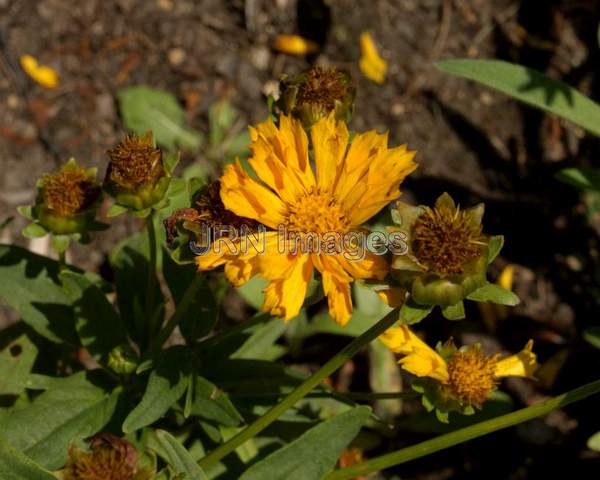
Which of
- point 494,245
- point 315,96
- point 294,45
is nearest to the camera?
point 494,245

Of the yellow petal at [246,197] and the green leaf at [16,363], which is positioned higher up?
the yellow petal at [246,197]

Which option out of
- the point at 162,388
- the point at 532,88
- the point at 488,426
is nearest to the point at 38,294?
the point at 162,388

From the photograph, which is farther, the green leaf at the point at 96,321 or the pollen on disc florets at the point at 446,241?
the green leaf at the point at 96,321

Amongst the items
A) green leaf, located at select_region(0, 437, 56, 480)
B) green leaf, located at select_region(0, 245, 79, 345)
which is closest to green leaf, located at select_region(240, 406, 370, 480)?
green leaf, located at select_region(0, 437, 56, 480)

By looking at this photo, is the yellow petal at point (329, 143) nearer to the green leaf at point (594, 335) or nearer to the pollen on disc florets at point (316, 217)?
the pollen on disc florets at point (316, 217)

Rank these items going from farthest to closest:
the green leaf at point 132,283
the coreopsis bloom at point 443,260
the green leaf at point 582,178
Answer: the green leaf at point 582,178 < the green leaf at point 132,283 < the coreopsis bloom at point 443,260

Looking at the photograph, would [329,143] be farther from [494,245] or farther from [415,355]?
[415,355]

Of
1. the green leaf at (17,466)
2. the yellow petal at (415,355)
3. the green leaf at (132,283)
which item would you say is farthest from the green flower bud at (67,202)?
the yellow petal at (415,355)
